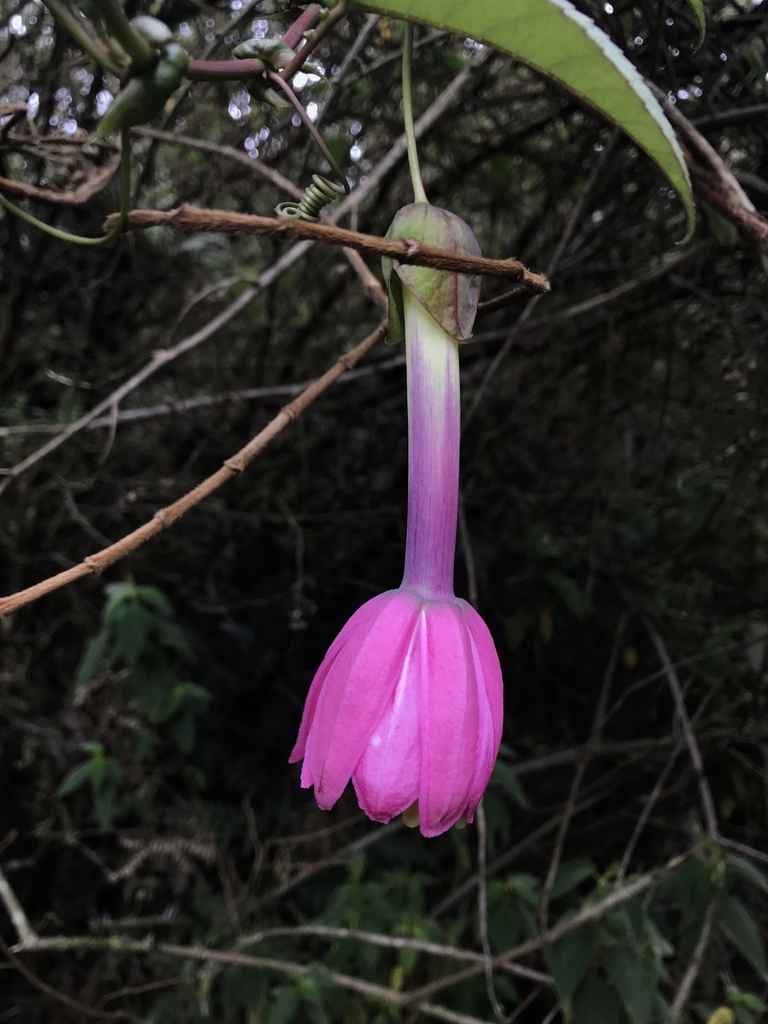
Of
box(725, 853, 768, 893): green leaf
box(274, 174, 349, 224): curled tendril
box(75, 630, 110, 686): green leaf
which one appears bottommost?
box(725, 853, 768, 893): green leaf

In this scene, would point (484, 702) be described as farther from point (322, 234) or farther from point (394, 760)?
point (322, 234)

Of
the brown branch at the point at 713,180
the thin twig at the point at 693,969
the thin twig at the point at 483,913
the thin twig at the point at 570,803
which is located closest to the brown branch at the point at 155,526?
the brown branch at the point at 713,180

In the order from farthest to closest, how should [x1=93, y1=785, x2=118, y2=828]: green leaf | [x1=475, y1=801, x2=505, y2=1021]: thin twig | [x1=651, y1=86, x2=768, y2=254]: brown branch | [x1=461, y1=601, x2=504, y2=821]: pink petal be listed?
[x1=93, y1=785, x2=118, y2=828]: green leaf < [x1=475, y1=801, x2=505, y2=1021]: thin twig < [x1=651, y1=86, x2=768, y2=254]: brown branch < [x1=461, y1=601, x2=504, y2=821]: pink petal

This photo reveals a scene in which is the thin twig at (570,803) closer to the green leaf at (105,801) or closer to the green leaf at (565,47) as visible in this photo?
the green leaf at (105,801)

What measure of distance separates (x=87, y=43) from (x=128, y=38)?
0.02 m

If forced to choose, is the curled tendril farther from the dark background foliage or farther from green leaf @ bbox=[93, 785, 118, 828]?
green leaf @ bbox=[93, 785, 118, 828]

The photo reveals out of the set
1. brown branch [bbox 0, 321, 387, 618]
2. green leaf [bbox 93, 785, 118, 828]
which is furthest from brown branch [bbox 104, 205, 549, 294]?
green leaf [bbox 93, 785, 118, 828]

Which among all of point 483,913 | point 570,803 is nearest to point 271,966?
point 483,913

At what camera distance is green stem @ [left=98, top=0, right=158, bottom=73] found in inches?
8.5

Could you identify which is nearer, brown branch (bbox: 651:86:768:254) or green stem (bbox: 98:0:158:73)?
green stem (bbox: 98:0:158:73)

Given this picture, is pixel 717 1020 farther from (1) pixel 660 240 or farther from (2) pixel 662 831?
(1) pixel 660 240

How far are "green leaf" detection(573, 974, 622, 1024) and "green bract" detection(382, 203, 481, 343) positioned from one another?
79 cm

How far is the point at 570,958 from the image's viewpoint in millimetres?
812

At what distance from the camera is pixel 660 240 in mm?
1001
